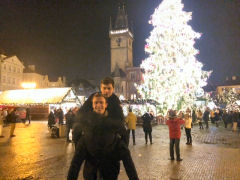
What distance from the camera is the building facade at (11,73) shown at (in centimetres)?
5391

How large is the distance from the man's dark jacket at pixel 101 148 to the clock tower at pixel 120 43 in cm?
7760

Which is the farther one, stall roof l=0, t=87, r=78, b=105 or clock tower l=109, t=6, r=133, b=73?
clock tower l=109, t=6, r=133, b=73

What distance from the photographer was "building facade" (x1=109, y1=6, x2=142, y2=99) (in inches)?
3049

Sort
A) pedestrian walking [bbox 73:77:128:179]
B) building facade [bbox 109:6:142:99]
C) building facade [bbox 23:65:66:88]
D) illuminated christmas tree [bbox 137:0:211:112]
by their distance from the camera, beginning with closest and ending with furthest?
pedestrian walking [bbox 73:77:128:179] < illuminated christmas tree [bbox 137:0:211:112] < building facade [bbox 23:65:66:88] < building facade [bbox 109:6:142:99]

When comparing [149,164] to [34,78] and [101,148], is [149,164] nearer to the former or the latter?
[101,148]

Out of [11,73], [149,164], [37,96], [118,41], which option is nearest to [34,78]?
[11,73]

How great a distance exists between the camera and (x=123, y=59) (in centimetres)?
8238

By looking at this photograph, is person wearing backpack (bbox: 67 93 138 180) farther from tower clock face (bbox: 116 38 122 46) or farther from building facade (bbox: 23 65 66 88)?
tower clock face (bbox: 116 38 122 46)

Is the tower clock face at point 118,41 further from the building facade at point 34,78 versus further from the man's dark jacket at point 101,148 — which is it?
the man's dark jacket at point 101,148

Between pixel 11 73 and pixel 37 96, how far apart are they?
3076cm

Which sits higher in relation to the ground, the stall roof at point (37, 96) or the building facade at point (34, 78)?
the building facade at point (34, 78)

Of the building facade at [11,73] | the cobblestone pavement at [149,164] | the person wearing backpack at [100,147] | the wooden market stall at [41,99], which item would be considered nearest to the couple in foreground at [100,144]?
the person wearing backpack at [100,147]

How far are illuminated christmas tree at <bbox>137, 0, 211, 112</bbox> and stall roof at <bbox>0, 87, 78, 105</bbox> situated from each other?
11.3 m

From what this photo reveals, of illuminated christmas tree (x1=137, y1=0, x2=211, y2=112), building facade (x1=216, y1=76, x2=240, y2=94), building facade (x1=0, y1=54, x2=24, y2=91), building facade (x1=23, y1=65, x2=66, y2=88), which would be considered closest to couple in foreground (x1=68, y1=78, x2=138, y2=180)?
illuminated christmas tree (x1=137, y1=0, x2=211, y2=112)
